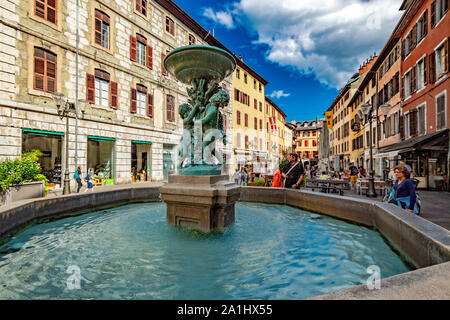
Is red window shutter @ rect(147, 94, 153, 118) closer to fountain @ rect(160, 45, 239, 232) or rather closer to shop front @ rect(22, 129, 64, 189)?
shop front @ rect(22, 129, 64, 189)

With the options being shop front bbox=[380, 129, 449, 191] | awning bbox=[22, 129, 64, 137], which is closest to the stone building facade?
awning bbox=[22, 129, 64, 137]

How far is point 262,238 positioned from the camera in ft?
14.0

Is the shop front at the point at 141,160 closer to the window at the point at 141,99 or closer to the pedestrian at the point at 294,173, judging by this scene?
the window at the point at 141,99

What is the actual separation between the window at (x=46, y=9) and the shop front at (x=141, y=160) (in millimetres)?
8445

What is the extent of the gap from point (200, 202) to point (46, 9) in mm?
13654

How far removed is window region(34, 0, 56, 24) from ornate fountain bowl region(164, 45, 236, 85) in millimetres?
10494

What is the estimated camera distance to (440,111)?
41.2 ft

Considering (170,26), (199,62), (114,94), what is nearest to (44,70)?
(114,94)

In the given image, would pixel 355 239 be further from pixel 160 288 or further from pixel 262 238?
pixel 160 288

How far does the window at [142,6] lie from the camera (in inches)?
645

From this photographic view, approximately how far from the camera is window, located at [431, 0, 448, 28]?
39.2 feet

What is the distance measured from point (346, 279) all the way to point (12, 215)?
568 centimetres

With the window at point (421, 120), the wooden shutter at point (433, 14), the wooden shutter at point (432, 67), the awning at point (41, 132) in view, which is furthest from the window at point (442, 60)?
the awning at point (41, 132)
